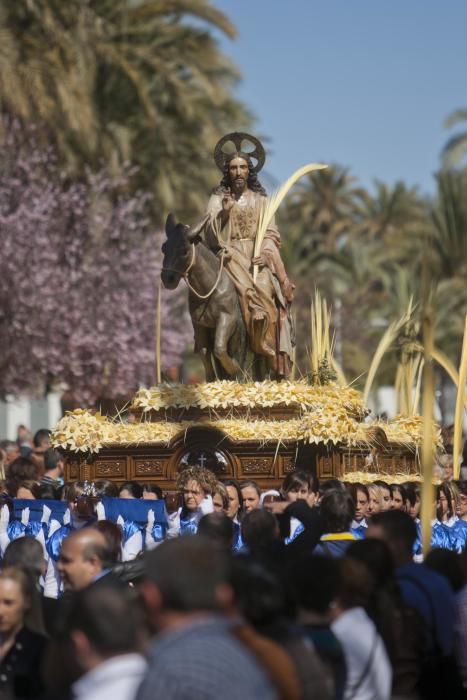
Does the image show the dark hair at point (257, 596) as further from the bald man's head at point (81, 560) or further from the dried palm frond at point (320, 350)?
the dried palm frond at point (320, 350)

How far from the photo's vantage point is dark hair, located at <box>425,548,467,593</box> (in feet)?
22.9

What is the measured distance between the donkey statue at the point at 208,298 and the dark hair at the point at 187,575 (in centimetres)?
1202

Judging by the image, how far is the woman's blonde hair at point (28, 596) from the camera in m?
6.20

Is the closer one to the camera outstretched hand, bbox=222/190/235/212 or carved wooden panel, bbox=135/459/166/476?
carved wooden panel, bbox=135/459/166/476

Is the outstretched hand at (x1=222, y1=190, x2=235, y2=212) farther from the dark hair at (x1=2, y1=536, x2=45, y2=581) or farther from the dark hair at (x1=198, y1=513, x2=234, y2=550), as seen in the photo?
the dark hair at (x1=2, y1=536, x2=45, y2=581)

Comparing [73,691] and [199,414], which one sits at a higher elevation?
[199,414]

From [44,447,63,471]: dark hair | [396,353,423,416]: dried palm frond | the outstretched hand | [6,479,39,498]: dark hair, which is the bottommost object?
[6,479,39,498]: dark hair

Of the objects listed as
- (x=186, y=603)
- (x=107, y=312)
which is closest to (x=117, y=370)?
(x=107, y=312)

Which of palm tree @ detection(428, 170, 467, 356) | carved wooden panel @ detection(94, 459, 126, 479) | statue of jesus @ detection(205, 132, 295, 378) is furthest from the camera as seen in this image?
palm tree @ detection(428, 170, 467, 356)

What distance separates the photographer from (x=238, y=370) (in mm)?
17812

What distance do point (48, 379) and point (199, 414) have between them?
2138 centimetres

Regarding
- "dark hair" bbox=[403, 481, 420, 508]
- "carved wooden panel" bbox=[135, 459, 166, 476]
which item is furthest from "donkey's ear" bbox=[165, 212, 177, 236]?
"dark hair" bbox=[403, 481, 420, 508]

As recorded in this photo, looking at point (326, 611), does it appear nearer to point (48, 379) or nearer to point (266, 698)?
point (266, 698)

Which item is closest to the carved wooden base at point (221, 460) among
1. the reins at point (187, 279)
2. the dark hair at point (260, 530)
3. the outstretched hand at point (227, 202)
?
the reins at point (187, 279)
